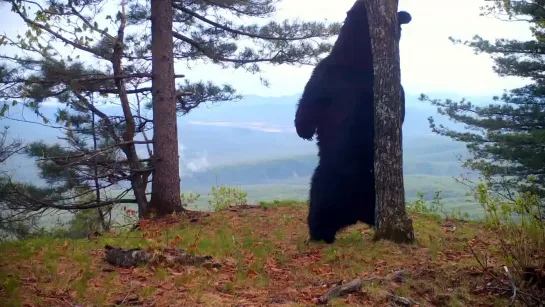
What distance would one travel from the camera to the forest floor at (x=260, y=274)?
12.2 ft

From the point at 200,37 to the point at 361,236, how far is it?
Result: 6.21m

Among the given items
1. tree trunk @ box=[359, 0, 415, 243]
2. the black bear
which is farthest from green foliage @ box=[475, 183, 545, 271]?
the black bear

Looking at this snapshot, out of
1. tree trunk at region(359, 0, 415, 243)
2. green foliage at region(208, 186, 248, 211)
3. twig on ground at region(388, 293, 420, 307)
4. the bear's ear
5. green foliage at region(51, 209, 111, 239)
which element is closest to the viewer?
twig on ground at region(388, 293, 420, 307)

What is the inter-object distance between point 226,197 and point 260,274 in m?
6.72

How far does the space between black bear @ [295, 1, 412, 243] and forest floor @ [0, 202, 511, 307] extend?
1.37ft

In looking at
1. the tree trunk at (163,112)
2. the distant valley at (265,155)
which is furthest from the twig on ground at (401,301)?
the distant valley at (265,155)

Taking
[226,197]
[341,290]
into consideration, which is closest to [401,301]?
Answer: [341,290]

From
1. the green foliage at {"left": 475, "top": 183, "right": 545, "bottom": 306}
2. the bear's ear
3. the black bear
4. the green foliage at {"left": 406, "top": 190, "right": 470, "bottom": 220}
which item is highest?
the bear's ear

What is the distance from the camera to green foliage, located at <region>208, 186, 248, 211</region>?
11.0m

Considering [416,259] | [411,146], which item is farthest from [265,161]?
[416,259]

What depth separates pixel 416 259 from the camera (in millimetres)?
4922

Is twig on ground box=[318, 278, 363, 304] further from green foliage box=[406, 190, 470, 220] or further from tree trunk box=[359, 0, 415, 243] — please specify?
green foliage box=[406, 190, 470, 220]

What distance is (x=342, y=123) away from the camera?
5973 millimetres

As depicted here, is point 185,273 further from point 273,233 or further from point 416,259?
point 273,233
